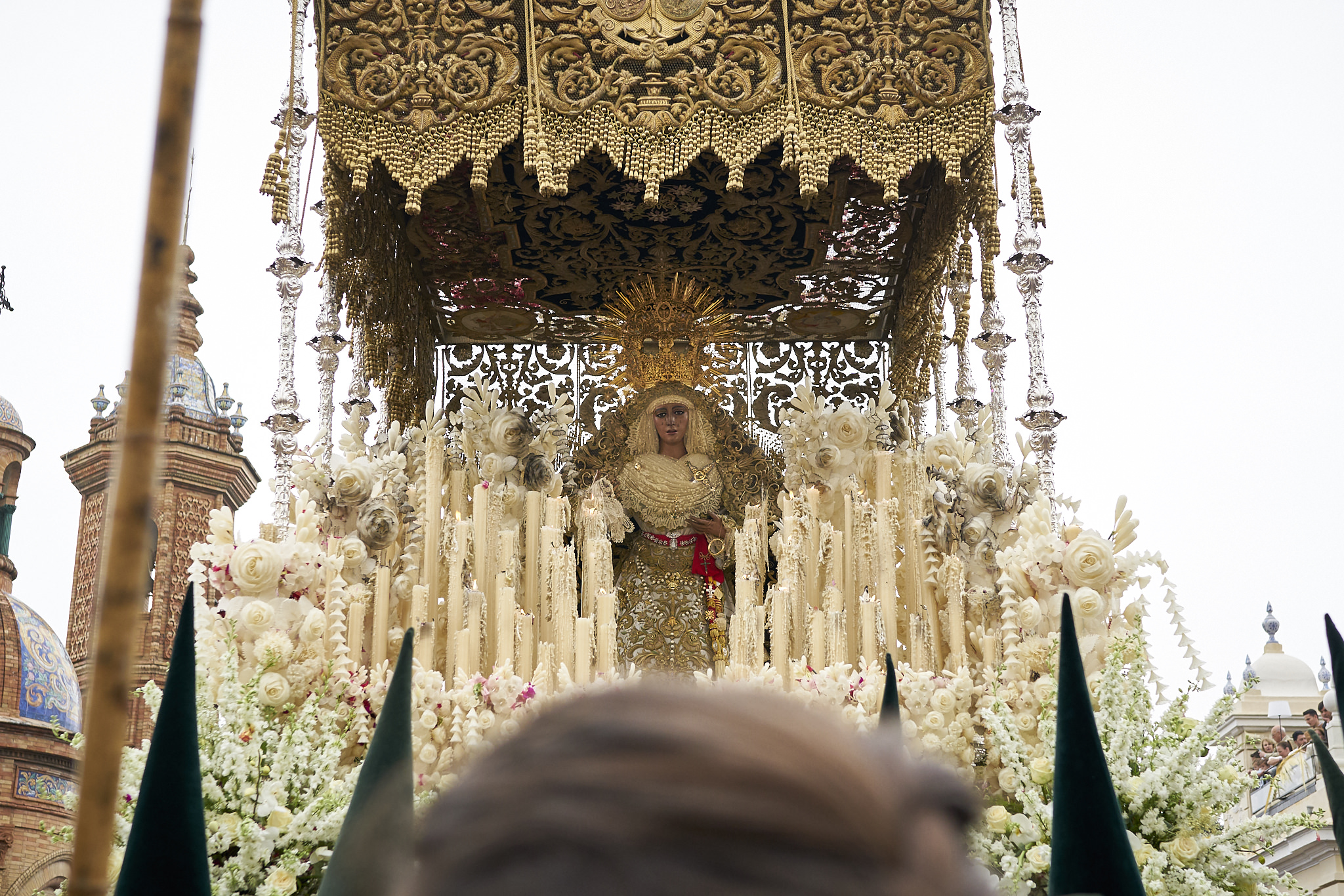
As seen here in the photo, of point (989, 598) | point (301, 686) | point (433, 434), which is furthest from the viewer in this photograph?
point (433, 434)

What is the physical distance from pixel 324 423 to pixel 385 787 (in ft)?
12.9

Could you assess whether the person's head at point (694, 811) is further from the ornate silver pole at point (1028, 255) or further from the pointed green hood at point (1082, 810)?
the ornate silver pole at point (1028, 255)

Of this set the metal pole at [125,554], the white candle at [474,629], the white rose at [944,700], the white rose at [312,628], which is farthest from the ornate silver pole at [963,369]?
the metal pole at [125,554]

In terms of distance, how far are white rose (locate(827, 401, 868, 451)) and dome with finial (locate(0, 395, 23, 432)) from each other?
1161cm

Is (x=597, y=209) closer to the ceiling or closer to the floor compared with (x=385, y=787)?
closer to the ceiling

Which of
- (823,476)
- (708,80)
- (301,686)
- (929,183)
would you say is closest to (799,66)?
(708,80)

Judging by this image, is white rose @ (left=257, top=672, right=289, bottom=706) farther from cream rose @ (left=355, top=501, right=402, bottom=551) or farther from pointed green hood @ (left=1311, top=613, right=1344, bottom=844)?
pointed green hood @ (left=1311, top=613, right=1344, bottom=844)

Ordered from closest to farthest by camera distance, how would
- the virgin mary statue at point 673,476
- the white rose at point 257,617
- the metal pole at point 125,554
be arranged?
the metal pole at point 125,554 < the white rose at point 257,617 < the virgin mary statue at point 673,476

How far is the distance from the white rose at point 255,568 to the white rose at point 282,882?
48.9 inches

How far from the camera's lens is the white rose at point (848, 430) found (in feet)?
20.9

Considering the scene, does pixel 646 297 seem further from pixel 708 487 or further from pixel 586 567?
pixel 586 567

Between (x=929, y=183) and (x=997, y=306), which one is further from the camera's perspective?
(x=929, y=183)

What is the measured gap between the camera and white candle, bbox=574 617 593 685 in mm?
5340

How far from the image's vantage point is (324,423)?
5.86m
